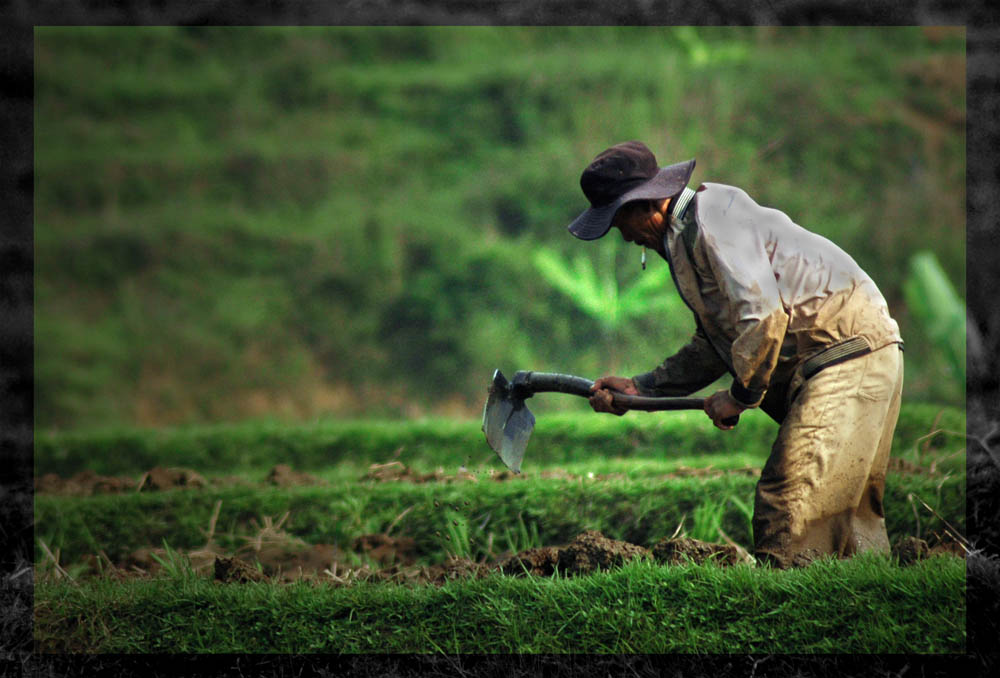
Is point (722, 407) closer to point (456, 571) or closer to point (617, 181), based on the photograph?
point (617, 181)

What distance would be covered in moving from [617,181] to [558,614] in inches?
64.0

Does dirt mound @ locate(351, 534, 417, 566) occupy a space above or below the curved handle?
below

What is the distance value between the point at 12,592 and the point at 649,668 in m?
2.74

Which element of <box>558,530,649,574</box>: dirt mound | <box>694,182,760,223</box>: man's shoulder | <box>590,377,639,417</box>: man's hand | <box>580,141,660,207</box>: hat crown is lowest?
<box>558,530,649,574</box>: dirt mound

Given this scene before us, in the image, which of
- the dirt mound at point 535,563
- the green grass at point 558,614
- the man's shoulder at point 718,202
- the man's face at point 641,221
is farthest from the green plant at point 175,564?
the man's shoulder at point 718,202

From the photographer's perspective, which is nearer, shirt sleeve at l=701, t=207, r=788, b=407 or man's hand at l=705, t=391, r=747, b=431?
shirt sleeve at l=701, t=207, r=788, b=407

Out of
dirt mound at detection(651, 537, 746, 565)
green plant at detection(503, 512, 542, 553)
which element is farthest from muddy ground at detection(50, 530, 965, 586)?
green plant at detection(503, 512, 542, 553)

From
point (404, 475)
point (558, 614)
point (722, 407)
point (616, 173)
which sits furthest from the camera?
point (404, 475)

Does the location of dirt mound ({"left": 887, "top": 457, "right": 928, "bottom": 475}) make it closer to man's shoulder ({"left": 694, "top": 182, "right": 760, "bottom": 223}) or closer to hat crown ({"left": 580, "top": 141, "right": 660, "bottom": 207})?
man's shoulder ({"left": 694, "top": 182, "right": 760, "bottom": 223})

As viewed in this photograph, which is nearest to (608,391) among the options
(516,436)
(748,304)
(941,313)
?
(516,436)

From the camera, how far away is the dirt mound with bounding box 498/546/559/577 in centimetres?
429

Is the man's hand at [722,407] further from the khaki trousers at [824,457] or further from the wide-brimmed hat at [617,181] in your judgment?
the wide-brimmed hat at [617,181]

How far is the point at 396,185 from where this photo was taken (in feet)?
39.5

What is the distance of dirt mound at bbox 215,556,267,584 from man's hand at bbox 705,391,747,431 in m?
1.92
